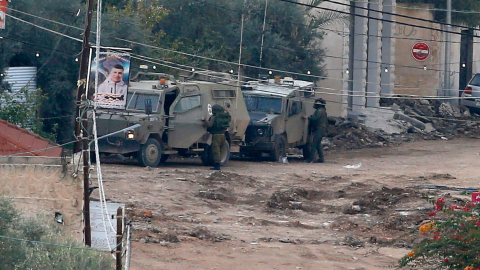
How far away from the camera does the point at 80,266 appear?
6.19m

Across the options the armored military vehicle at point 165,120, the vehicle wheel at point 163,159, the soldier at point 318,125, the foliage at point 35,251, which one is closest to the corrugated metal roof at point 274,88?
the soldier at point 318,125

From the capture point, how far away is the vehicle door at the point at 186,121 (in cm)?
1622

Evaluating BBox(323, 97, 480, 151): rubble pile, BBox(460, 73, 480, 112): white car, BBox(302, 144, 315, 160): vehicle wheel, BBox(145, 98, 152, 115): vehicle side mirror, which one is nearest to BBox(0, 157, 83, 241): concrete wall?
BBox(145, 98, 152, 115): vehicle side mirror

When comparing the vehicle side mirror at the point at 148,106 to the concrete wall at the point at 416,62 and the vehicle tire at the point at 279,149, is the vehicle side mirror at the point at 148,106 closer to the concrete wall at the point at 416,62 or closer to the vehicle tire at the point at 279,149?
the vehicle tire at the point at 279,149

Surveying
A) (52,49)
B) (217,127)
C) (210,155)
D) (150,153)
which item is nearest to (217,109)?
(217,127)

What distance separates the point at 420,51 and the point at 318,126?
14234 mm

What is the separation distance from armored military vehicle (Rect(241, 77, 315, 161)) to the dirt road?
0.54 metres

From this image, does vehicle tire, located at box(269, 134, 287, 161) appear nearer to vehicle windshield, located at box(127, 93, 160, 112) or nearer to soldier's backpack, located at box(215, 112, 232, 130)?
soldier's backpack, located at box(215, 112, 232, 130)

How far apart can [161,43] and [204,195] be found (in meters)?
10.5

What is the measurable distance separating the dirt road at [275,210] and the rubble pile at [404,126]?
4.84 meters

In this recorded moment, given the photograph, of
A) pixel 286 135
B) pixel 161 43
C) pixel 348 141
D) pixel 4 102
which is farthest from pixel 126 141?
pixel 348 141

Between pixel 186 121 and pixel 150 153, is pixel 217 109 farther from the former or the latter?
pixel 150 153

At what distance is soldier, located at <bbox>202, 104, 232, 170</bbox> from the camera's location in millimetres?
16438

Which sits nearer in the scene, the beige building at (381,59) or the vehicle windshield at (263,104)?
the vehicle windshield at (263,104)
